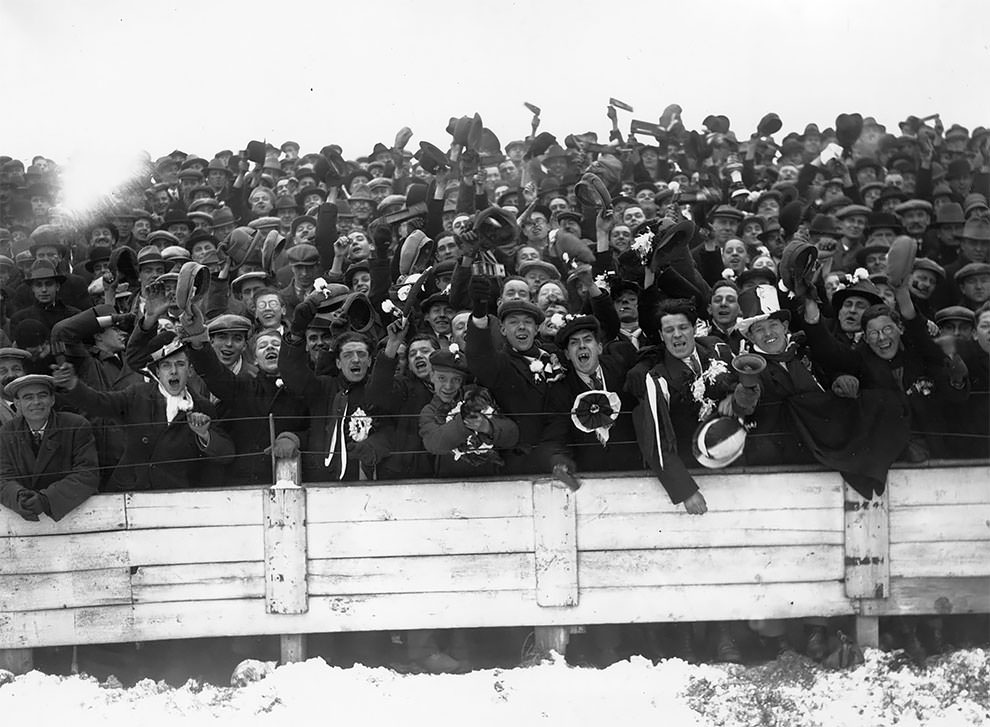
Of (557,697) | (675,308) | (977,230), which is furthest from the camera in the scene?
(977,230)

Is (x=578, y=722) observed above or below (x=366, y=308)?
below

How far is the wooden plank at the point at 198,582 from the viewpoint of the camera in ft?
21.9

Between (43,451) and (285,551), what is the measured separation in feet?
5.35

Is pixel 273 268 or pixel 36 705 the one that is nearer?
pixel 36 705

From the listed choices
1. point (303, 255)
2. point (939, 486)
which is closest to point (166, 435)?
point (303, 255)

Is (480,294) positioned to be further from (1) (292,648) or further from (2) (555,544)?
(1) (292,648)

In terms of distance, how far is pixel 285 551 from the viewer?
6.66 meters

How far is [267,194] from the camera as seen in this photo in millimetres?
12250

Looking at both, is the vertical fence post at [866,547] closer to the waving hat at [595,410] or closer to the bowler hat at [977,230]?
the waving hat at [595,410]

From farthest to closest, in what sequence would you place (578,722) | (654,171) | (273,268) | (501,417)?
(654,171) → (273,268) → (501,417) → (578,722)

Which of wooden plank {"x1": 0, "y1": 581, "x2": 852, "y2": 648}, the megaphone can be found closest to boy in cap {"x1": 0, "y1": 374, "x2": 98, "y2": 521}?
wooden plank {"x1": 0, "y1": 581, "x2": 852, "y2": 648}

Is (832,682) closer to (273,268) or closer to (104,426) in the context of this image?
(104,426)

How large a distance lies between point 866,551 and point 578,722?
2.12 meters

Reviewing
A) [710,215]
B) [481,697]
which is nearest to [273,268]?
[710,215]
